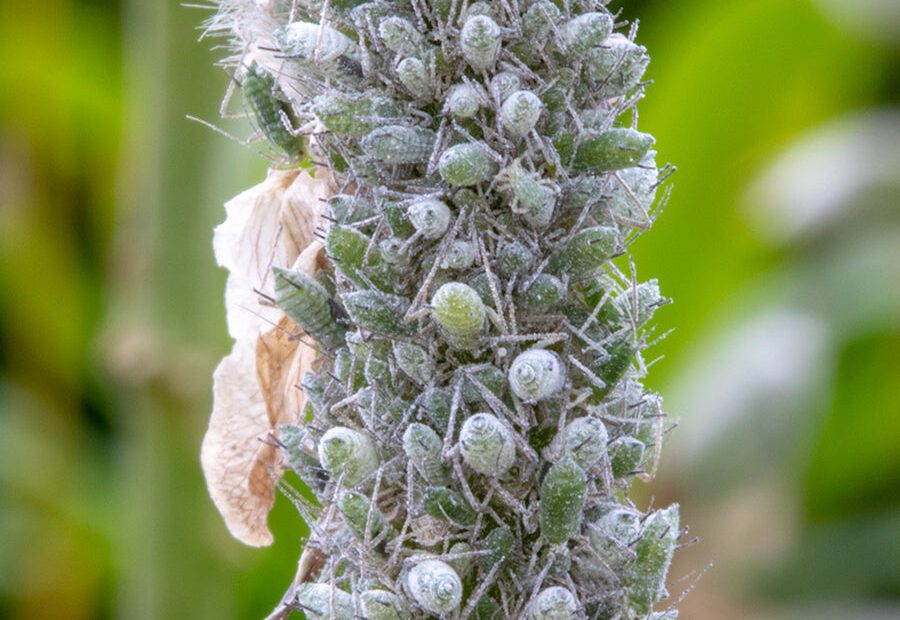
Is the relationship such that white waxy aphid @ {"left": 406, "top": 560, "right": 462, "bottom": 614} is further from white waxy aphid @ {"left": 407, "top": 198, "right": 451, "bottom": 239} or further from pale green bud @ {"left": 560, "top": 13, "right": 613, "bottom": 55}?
pale green bud @ {"left": 560, "top": 13, "right": 613, "bottom": 55}

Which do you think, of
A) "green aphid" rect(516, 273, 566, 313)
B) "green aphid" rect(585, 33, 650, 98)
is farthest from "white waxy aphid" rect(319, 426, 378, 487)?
"green aphid" rect(585, 33, 650, 98)

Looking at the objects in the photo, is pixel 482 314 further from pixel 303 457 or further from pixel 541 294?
pixel 303 457

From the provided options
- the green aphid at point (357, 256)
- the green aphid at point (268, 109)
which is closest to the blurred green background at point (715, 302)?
the green aphid at point (268, 109)

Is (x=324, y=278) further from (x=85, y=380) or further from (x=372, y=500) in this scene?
(x=85, y=380)

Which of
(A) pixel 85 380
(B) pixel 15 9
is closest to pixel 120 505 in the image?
(A) pixel 85 380

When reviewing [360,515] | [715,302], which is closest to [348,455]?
[360,515]

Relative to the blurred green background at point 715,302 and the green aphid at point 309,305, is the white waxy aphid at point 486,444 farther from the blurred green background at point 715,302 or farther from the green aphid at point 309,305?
the blurred green background at point 715,302
